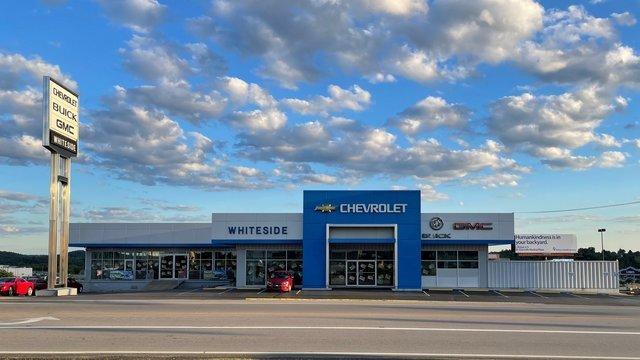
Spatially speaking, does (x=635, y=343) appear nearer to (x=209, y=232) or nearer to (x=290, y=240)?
(x=290, y=240)

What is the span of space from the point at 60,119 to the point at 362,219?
61.2ft

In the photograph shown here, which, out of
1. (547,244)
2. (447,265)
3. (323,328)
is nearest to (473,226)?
(447,265)

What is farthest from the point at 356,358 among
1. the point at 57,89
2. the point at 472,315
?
the point at 57,89

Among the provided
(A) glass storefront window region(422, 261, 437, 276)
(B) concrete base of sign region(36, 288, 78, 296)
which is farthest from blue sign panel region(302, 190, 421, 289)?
(B) concrete base of sign region(36, 288, 78, 296)

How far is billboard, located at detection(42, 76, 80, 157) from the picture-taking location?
33219 millimetres

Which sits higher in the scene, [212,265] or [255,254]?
[255,254]

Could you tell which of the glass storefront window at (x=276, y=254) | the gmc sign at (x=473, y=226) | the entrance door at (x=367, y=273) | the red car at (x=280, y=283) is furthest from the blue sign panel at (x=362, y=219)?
the glass storefront window at (x=276, y=254)

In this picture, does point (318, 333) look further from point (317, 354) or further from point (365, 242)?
point (365, 242)

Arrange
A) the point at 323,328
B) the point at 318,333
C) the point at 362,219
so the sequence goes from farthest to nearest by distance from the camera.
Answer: the point at 362,219, the point at 323,328, the point at 318,333

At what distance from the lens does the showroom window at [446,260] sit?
41.7 meters

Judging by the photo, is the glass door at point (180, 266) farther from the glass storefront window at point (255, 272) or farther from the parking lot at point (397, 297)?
the parking lot at point (397, 297)

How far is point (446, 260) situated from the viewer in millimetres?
41875

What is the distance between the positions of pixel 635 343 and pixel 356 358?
6526mm

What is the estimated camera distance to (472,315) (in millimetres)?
19797
